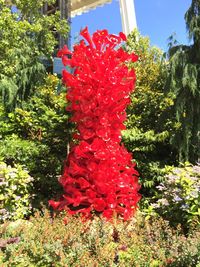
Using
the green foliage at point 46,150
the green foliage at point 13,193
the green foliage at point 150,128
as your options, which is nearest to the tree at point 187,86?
the green foliage at point 150,128

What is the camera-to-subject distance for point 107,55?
4.96 m

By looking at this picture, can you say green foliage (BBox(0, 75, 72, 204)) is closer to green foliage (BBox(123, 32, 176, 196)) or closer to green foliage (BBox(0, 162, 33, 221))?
green foliage (BBox(0, 162, 33, 221))

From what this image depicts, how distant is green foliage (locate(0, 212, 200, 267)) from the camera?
3188 mm

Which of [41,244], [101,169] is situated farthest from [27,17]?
[41,244]

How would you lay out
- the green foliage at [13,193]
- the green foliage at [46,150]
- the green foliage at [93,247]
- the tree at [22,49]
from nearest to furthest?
1. the green foliage at [93,247]
2. the green foliage at [13,193]
3. the green foliage at [46,150]
4. the tree at [22,49]

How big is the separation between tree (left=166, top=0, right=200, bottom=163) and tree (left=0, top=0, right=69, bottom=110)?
16.0 ft

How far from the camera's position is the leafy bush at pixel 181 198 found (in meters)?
4.84

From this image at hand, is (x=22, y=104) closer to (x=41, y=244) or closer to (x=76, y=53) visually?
(x=76, y=53)

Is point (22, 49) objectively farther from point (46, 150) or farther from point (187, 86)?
Result: point (187, 86)

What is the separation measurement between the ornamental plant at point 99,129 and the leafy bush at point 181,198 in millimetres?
523

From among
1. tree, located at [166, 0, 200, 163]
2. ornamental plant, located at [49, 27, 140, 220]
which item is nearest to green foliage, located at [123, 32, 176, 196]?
tree, located at [166, 0, 200, 163]

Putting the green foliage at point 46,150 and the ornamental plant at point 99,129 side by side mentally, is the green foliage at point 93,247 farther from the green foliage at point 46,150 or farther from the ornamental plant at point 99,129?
the green foliage at point 46,150

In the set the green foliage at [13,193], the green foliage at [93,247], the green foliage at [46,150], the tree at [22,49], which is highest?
the tree at [22,49]

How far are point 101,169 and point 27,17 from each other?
864 cm
